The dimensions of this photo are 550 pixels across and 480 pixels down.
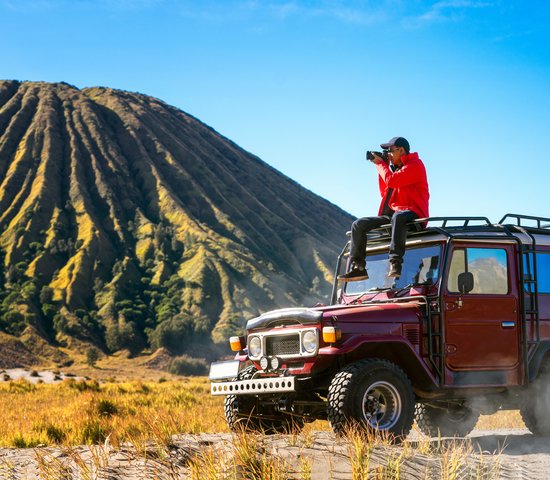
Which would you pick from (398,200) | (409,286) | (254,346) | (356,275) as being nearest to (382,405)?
(409,286)

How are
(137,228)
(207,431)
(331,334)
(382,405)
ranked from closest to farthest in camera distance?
(331,334) → (382,405) → (207,431) → (137,228)

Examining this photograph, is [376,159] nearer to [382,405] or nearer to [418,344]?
[418,344]

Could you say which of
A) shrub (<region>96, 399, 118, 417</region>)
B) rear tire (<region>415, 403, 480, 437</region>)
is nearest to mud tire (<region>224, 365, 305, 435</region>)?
rear tire (<region>415, 403, 480, 437</region>)

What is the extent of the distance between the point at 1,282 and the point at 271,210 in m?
55.3

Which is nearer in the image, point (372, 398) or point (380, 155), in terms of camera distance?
point (372, 398)

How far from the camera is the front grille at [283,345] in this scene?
895cm

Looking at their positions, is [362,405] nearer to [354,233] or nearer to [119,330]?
[354,233]

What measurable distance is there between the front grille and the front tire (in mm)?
705

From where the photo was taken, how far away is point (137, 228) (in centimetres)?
10469

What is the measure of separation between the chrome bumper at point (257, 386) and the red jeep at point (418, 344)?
0.01m

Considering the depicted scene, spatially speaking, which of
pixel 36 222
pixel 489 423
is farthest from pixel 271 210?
pixel 489 423

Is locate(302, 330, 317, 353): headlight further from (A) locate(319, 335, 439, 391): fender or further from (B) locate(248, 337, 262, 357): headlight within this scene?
(B) locate(248, 337, 262, 357): headlight

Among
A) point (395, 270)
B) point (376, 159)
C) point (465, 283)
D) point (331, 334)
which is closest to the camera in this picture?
point (331, 334)

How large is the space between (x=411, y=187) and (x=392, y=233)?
798 mm
